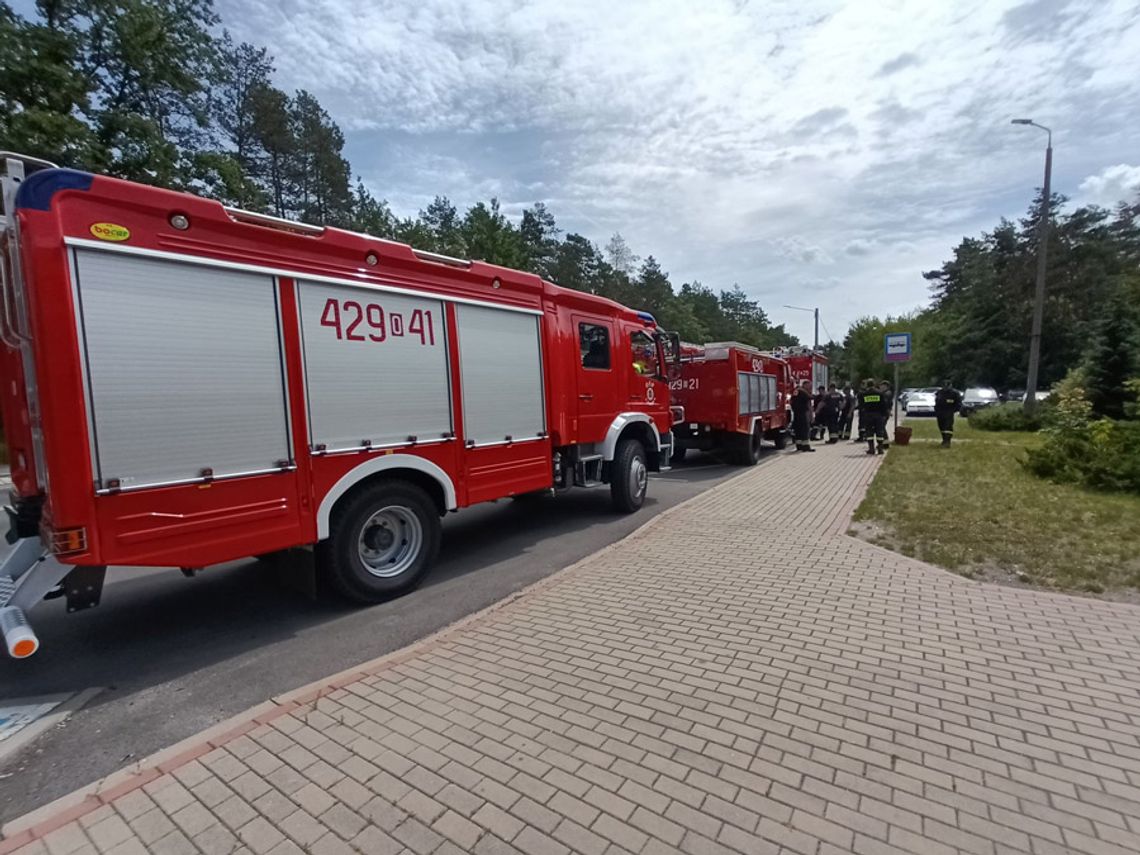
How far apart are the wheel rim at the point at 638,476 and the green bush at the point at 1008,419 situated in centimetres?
1666

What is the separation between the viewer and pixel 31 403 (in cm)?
337

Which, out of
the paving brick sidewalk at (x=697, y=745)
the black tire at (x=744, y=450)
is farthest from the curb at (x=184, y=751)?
the black tire at (x=744, y=450)

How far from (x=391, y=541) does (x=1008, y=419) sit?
2203cm

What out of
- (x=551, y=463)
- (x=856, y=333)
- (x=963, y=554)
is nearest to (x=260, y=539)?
(x=551, y=463)

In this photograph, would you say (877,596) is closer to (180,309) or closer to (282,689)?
(282,689)

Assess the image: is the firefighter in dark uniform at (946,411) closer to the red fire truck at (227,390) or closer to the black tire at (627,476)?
the black tire at (627,476)

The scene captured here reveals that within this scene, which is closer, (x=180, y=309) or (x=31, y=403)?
(x=31, y=403)

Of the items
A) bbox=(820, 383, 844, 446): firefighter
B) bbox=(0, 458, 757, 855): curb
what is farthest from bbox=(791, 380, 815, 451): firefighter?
bbox=(0, 458, 757, 855): curb

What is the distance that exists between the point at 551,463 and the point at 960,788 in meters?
4.92

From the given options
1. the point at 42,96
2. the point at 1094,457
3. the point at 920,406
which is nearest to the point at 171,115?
the point at 42,96

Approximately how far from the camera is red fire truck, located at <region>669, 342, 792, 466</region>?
42.3ft

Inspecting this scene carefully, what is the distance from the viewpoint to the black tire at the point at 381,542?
4621 mm

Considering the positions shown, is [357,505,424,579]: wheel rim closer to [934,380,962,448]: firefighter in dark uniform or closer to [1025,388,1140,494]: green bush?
[1025,388,1140,494]: green bush

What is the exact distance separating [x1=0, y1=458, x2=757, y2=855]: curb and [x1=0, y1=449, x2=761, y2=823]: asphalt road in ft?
0.63
